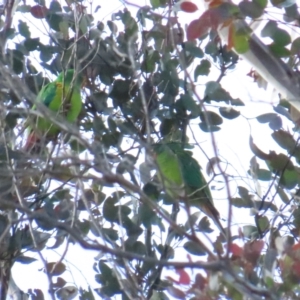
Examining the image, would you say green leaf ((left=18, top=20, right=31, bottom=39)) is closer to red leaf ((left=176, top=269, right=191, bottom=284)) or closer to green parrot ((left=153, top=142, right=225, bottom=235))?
green parrot ((left=153, top=142, right=225, bottom=235))

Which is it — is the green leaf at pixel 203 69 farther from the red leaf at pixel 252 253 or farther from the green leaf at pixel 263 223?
the red leaf at pixel 252 253

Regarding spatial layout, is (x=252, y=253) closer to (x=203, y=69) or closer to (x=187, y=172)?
(x=203, y=69)

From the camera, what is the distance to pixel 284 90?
220cm

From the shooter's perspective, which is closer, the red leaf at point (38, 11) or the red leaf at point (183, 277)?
the red leaf at point (183, 277)

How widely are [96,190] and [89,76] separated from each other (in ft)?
1.84

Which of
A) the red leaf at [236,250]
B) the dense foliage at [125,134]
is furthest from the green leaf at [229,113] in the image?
the red leaf at [236,250]

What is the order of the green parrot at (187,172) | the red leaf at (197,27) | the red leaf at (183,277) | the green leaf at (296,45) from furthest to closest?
the green parrot at (187,172) < the green leaf at (296,45) < the red leaf at (197,27) < the red leaf at (183,277)

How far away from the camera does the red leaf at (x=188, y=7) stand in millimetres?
2043

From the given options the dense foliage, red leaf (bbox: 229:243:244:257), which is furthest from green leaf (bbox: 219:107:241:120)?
red leaf (bbox: 229:243:244:257)

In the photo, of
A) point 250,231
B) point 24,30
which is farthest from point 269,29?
point 24,30

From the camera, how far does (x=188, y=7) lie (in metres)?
2.04

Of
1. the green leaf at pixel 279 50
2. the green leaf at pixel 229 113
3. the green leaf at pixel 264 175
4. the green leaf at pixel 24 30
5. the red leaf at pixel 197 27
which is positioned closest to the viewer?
the red leaf at pixel 197 27

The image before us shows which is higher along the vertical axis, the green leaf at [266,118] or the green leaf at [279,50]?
the green leaf at [266,118]

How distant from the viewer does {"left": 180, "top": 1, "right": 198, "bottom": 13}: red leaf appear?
204 centimetres
